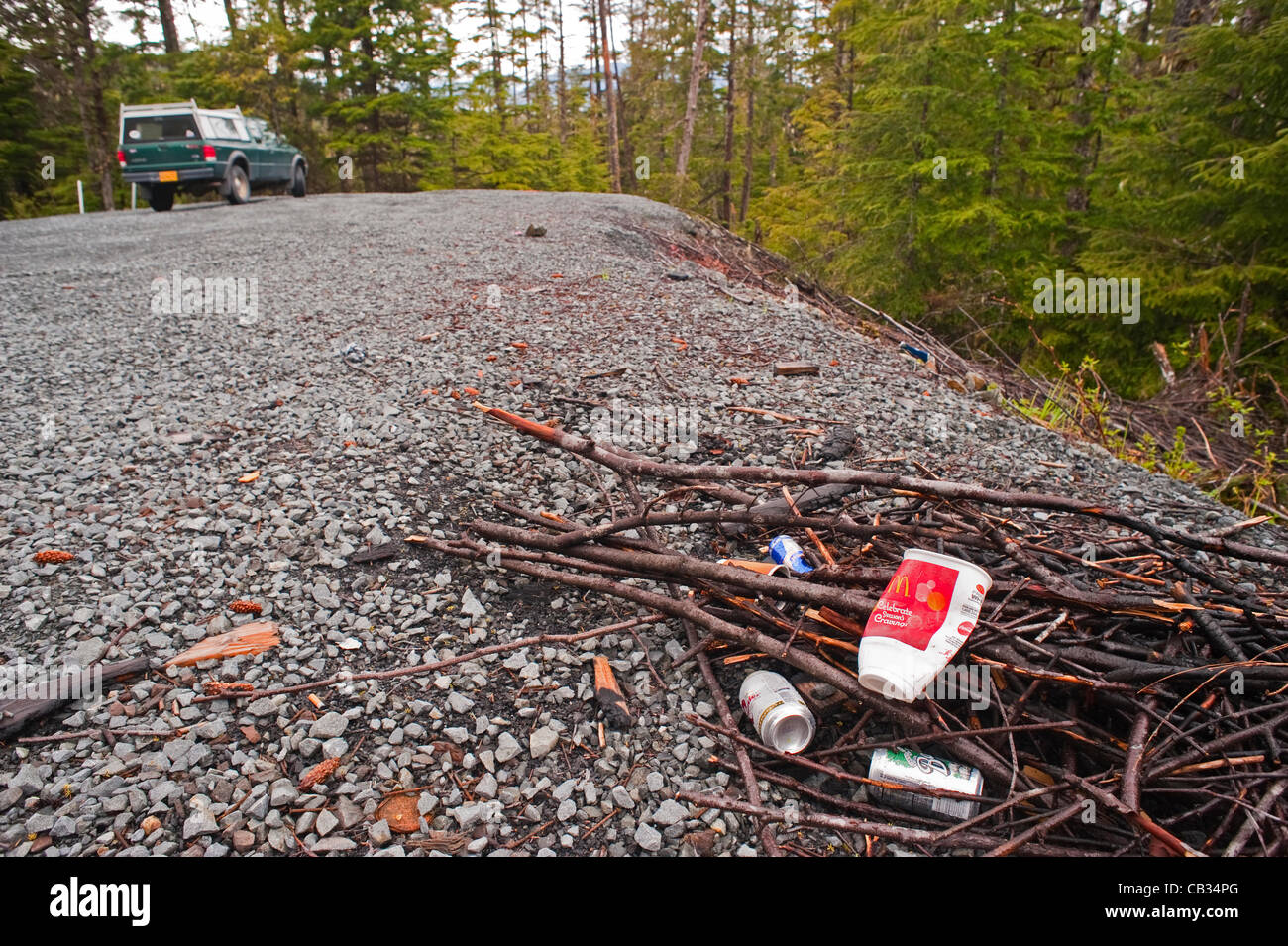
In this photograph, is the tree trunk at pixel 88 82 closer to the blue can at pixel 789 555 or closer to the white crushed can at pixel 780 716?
the blue can at pixel 789 555

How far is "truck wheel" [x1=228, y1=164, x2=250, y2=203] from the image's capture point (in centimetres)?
1426

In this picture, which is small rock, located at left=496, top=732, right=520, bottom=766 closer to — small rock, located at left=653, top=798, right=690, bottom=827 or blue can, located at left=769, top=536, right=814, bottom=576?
small rock, located at left=653, top=798, right=690, bottom=827

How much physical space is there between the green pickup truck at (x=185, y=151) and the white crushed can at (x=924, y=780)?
53.6ft

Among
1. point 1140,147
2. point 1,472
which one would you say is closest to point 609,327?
point 1,472

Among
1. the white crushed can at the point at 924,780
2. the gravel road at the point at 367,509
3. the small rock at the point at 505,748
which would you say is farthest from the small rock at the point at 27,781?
the white crushed can at the point at 924,780

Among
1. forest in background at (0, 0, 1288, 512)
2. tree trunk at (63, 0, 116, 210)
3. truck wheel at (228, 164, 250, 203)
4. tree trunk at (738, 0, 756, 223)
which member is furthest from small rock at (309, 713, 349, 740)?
tree trunk at (738, 0, 756, 223)

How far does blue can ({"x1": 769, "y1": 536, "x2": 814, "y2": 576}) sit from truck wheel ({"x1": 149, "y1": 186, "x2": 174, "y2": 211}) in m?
16.7

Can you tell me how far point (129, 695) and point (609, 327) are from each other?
4877mm

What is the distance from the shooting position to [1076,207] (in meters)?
10.0

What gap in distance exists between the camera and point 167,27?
22.7 metres

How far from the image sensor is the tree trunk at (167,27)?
2259 cm

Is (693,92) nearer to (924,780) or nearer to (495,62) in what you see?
(495,62)
